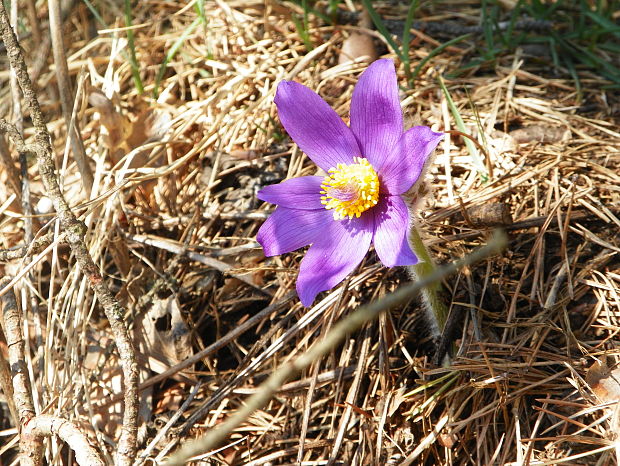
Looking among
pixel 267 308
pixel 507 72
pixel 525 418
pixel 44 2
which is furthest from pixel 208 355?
pixel 44 2

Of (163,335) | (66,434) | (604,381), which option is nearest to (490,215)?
(604,381)

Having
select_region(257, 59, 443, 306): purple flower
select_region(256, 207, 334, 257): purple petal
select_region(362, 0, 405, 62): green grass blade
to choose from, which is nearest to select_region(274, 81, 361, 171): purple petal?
select_region(257, 59, 443, 306): purple flower

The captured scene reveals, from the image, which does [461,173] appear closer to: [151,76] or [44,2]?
[151,76]

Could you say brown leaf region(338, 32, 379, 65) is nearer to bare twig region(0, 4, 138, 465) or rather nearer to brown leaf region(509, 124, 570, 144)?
brown leaf region(509, 124, 570, 144)

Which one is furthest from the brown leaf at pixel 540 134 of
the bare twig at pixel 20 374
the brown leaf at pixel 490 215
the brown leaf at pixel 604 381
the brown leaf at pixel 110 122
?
the bare twig at pixel 20 374

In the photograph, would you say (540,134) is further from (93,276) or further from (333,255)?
(93,276)
